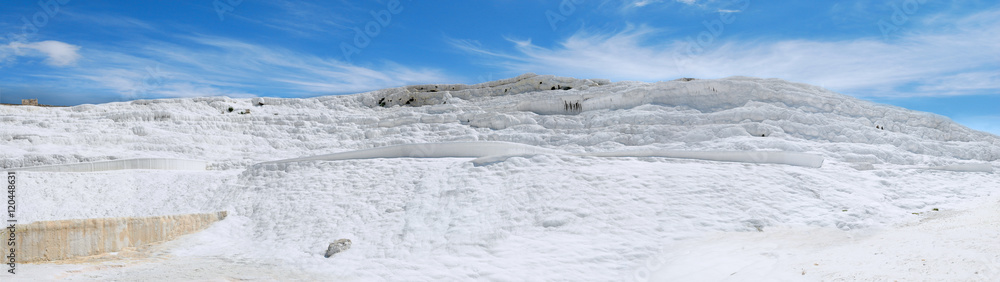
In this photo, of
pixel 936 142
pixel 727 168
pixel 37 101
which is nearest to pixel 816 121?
pixel 936 142

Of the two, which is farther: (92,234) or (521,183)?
(521,183)

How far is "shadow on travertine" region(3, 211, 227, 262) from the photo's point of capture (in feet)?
24.9

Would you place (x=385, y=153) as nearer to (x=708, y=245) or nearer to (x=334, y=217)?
(x=334, y=217)

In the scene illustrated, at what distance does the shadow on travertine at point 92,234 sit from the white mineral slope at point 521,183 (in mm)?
523

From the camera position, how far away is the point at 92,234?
820cm

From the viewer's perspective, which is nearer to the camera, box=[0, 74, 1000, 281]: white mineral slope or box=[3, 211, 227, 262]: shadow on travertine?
box=[3, 211, 227, 262]: shadow on travertine

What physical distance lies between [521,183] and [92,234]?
660 cm

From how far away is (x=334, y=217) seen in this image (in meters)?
9.60

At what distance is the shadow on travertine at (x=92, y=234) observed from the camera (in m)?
7.59

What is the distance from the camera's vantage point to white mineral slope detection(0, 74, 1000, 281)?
25.6 feet

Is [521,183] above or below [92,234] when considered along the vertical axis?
above

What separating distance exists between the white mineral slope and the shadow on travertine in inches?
20.6

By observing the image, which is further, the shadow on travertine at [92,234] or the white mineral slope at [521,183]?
the white mineral slope at [521,183]

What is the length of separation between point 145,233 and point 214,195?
2.21 meters
